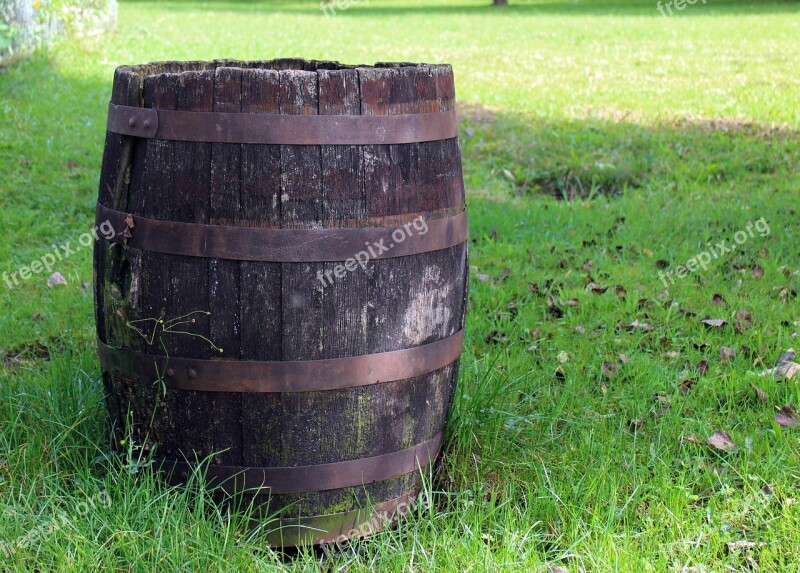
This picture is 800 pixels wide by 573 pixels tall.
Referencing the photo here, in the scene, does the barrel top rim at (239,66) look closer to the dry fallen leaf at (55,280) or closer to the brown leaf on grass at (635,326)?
the brown leaf on grass at (635,326)

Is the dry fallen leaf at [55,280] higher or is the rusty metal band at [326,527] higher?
the dry fallen leaf at [55,280]

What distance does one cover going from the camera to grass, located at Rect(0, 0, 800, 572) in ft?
8.89

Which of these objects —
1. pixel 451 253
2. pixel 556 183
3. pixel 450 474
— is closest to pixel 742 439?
pixel 450 474

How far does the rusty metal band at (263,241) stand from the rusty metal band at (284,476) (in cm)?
68

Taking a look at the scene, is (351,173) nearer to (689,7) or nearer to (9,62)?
(9,62)

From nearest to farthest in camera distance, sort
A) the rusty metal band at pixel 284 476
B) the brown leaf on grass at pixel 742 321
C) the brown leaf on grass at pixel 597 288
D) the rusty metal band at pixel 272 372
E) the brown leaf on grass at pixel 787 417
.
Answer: the rusty metal band at pixel 272 372
the rusty metal band at pixel 284 476
the brown leaf on grass at pixel 787 417
the brown leaf on grass at pixel 742 321
the brown leaf on grass at pixel 597 288

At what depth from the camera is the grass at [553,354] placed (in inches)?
107

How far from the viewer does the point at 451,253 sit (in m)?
2.89

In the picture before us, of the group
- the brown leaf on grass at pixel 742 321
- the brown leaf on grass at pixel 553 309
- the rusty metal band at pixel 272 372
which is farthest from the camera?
the brown leaf on grass at pixel 553 309

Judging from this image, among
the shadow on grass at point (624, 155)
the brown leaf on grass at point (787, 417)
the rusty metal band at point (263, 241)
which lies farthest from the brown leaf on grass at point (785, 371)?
the shadow on grass at point (624, 155)

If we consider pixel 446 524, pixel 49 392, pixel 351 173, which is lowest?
pixel 446 524

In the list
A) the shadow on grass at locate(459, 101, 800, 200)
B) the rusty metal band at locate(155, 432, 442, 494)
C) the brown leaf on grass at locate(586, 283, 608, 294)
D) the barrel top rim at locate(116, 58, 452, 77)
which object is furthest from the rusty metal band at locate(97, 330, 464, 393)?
the shadow on grass at locate(459, 101, 800, 200)

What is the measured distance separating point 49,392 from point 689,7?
2562cm

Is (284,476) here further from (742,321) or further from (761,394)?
(742,321)
